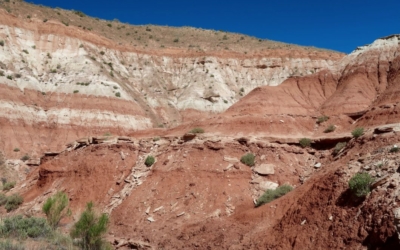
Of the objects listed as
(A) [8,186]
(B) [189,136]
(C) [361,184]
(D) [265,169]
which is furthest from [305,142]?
(A) [8,186]

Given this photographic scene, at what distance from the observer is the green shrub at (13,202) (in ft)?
73.5

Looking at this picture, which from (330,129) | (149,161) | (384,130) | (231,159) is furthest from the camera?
(330,129)

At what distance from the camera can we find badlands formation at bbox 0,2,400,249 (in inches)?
486

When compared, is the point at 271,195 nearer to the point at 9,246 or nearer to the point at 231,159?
the point at 231,159

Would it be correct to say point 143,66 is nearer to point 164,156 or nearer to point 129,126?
A: point 129,126

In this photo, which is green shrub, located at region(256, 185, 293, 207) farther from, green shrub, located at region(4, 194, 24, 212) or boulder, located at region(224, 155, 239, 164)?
green shrub, located at region(4, 194, 24, 212)

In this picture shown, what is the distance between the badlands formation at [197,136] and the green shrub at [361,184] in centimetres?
24

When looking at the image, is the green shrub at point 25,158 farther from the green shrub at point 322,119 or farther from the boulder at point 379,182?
the boulder at point 379,182

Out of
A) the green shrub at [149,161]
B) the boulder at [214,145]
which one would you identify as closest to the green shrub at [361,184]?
the boulder at [214,145]

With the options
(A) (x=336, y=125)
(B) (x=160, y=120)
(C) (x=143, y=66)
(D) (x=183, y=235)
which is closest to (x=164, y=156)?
(D) (x=183, y=235)

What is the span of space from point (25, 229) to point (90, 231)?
2.04m

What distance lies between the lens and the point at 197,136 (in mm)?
21594

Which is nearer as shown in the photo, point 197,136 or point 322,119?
point 197,136

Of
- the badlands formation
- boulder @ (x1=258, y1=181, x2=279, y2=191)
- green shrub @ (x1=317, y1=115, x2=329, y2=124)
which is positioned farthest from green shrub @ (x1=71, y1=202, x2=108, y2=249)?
green shrub @ (x1=317, y1=115, x2=329, y2=124)
